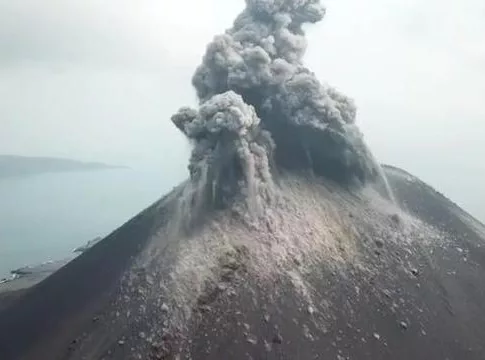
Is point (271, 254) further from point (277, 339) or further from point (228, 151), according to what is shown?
point (228, 151)

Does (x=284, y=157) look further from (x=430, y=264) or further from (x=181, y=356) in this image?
(x=181, y=356)

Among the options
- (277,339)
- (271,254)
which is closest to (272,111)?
(271,254)

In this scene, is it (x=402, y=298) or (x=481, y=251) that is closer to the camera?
(x=402, y=298)

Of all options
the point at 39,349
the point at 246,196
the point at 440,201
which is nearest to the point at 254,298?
the point at 246,196

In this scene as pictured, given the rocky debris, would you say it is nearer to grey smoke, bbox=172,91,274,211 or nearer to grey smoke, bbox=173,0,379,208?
grey smoke, bbox=172,91,274,211

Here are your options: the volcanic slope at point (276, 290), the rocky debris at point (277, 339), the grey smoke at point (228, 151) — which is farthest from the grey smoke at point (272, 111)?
the rocky debris at point (277, 339)

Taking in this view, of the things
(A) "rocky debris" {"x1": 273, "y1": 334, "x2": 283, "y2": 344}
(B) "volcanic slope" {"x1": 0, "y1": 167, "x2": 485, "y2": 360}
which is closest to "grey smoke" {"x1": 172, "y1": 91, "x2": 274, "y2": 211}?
(B) "volcanic slope" {"x1": 0, "y1": 167, "x2": 485, "y2": 360}
